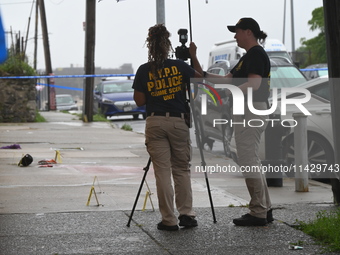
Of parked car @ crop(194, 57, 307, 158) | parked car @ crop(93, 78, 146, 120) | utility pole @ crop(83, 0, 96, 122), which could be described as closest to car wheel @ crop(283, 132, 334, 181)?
parked car @ crop(194, 57, 307, 158)

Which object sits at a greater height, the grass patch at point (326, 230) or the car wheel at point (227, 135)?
the car wheel at point (227, 135)

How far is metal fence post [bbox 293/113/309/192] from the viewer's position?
942 centimetres

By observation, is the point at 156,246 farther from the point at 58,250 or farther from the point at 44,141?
the point at 44,141

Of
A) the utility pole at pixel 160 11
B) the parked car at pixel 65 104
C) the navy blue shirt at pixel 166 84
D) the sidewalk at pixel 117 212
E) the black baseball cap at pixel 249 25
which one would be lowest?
the parked car at pixel 65 104

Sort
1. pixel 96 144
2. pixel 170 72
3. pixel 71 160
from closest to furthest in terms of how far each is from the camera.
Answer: pixel 170 72 → pixel 71 160 → pixel 96 144

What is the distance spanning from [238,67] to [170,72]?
69 centimetres

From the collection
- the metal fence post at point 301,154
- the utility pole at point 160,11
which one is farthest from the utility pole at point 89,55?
the metal fence post at point 301,154

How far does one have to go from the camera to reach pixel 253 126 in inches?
276

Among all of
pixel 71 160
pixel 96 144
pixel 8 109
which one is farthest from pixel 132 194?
pixel 8 109

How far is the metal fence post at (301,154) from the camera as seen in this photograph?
30.9 feet

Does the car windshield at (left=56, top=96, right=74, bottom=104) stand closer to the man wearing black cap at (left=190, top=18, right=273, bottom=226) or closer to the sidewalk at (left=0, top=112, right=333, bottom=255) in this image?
the sidewalk at (left=0, top=112, right=333, bottom=255)

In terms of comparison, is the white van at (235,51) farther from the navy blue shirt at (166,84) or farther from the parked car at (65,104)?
the parked car at (65,104)

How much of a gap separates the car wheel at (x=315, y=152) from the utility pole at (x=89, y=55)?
48.3ft

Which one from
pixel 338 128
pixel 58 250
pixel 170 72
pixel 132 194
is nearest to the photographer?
pixel 58 250
